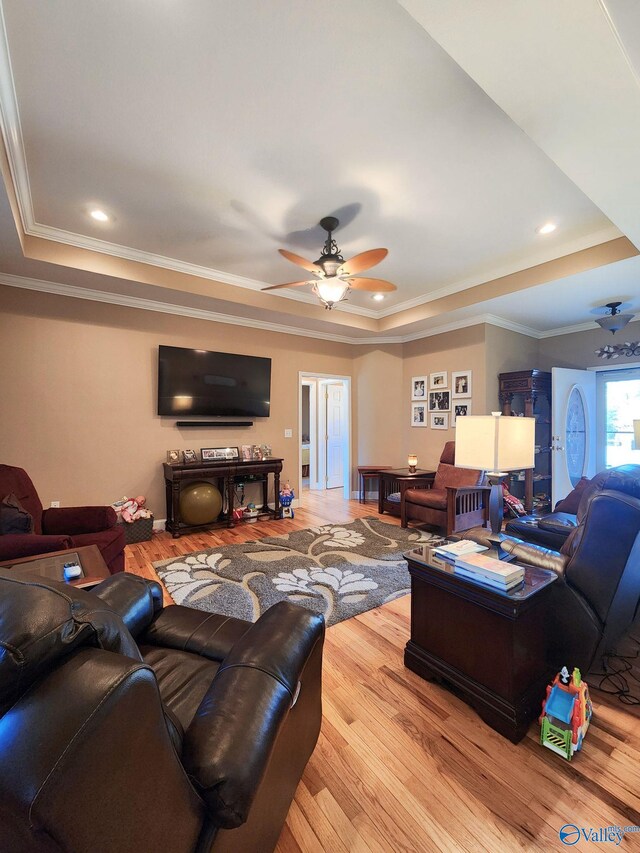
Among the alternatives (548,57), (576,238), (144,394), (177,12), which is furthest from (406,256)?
(144,394)

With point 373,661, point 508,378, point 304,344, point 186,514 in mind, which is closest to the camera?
point 373,661

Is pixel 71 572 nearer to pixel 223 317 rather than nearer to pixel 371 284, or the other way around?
pixel 371 284

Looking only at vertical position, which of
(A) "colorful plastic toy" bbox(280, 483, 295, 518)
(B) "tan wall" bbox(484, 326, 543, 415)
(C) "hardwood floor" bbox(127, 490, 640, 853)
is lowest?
(C) "hardwood floor" bbox(127, 490, 640, 853)

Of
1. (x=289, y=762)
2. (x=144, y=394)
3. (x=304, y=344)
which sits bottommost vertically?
(x=289, y=762)

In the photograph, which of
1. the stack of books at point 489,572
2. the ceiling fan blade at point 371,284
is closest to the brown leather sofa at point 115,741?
the stack of books at point 489,572

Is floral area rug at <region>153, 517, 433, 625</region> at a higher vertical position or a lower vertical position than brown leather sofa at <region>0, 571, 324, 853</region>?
lower

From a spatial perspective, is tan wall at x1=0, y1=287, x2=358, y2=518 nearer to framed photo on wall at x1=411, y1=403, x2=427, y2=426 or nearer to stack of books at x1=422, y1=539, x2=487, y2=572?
framed photo on wall at x1=411, y1=403, x2=427, y2=426

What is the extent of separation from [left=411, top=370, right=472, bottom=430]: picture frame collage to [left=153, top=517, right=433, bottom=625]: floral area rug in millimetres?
1915

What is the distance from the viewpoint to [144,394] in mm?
4289

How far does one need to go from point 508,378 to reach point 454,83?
12.8 feet

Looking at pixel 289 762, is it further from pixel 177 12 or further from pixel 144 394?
pixel 144 394

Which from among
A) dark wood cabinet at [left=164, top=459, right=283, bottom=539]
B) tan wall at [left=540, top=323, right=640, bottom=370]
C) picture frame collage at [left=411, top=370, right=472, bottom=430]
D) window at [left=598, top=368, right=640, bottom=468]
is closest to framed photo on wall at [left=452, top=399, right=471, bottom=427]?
picture frame collage at [left=411, top=370, right=472, bottom=430]

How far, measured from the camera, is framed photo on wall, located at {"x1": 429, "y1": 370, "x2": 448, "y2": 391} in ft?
17.7

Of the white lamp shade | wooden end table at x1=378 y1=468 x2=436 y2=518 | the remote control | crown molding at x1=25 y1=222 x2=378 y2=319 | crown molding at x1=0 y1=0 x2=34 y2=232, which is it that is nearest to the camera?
crown molding at x1=0 y1=0 x2=34 y2=232
